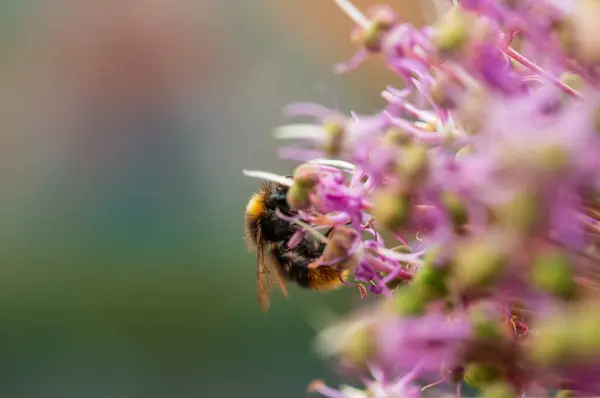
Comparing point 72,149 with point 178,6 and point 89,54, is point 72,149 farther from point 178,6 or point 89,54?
point 178,6

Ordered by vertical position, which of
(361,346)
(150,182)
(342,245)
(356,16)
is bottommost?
(361,346)

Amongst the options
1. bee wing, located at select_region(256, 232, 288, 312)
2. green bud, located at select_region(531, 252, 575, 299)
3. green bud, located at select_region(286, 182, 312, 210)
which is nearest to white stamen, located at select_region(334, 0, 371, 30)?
green bud, located at select_region(286, 182, 312, 210)

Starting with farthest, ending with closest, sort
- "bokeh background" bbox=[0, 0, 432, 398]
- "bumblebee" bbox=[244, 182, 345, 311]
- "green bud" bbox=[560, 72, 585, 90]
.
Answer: "bokeh background" bbox=[0, 0, 432, 398] < "bumblebee" bbox=[244, 182, 345, 311] < "green bud" bbox=[560, 72, 585, 90]

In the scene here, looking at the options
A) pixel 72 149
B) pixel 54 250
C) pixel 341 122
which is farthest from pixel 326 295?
pixel 341 122

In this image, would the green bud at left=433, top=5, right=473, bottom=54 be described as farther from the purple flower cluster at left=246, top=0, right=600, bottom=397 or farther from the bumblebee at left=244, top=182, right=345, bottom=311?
the bumblebee at left=244, top=182, right=345, bottom=311

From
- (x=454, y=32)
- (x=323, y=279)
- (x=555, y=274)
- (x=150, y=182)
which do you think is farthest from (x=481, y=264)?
(x=150, y=182)

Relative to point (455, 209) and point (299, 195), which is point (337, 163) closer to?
point (299, 195)
